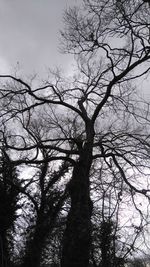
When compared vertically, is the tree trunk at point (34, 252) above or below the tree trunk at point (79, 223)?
above

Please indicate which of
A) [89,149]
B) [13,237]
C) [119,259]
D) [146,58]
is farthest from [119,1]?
[13,237]

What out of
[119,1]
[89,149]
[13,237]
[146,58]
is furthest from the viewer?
[13,237]

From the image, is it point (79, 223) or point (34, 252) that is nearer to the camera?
point (79, 223)

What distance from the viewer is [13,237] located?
20.2 m

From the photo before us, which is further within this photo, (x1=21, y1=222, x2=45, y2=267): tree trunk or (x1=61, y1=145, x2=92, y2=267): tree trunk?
(x1=21, y1=222, x2=45, y2=267): tree trunk

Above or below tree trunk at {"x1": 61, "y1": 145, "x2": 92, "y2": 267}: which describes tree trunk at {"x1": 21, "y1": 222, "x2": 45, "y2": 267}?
above

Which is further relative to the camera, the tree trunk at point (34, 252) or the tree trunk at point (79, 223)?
the tree trunk at point (34, 252)

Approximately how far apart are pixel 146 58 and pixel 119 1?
2.12m

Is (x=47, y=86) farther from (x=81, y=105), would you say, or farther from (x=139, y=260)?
(x=139, y=260)

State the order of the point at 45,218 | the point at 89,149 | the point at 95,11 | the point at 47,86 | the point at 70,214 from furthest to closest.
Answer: the point at 45,218, the point at 47,86, the point at 89,149, the point at 70,214, the point at 95,11

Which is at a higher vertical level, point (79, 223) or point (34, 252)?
point (34, 252)

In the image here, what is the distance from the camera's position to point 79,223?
9.91 metres

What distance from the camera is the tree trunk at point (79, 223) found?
31.3 ft

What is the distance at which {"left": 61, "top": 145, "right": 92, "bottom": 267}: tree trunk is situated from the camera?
9.54 metres
